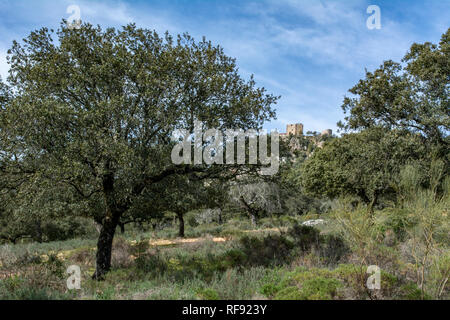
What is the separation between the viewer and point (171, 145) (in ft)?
31.7

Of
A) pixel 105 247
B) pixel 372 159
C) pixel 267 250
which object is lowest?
pixel 267 250

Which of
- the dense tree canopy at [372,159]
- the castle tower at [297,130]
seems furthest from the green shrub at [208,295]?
the castle tower at [297,130]

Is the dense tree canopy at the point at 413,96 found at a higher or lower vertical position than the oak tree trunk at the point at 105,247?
higher

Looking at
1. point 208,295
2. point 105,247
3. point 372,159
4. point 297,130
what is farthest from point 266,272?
point 297,130

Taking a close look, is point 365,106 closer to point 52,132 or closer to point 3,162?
point 52,132

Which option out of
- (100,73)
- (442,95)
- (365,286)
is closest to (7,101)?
(100,73)

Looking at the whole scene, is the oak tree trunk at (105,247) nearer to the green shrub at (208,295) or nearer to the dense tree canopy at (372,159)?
the green shrub at (208,295)

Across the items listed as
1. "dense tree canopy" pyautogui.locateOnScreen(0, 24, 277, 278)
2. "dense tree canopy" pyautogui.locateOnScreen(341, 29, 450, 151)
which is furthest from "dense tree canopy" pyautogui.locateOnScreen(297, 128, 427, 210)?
"dense tree canopy" pyautogui.locateOnScreen(0, 24, 277, 278)

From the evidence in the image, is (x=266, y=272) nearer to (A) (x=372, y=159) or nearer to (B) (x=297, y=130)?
(A) (x=372, y=159)

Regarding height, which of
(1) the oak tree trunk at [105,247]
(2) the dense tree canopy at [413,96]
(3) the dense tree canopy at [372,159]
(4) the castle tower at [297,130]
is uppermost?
(4) the castle tower at [297,130]

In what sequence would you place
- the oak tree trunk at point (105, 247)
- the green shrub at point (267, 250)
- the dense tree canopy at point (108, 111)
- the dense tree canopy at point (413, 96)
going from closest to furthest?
the dense tree canopy at point (108, 111), the oak tree trunk at point (105, 247), the green shrub at point (267, 250), the dense tree canopy at point (413, 96)

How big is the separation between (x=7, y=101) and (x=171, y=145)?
530 cm

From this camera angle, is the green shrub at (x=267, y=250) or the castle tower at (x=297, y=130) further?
the castle tower at (x=297, y=130)

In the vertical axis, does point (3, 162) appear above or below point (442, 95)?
below
